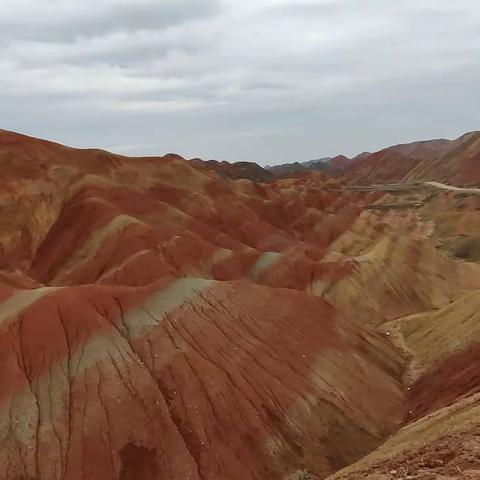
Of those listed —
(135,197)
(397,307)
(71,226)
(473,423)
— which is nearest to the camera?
(473,423)

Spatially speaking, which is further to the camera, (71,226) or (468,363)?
(71,226)

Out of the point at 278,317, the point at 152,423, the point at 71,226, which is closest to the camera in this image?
the point at 152,423

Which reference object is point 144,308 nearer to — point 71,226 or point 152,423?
point 152,423

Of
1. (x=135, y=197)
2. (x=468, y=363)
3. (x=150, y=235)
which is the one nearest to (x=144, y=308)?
(x=468, y=363)

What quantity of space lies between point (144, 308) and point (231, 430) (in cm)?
965

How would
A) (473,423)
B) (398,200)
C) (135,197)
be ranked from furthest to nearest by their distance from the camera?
1. (398,200)
2. (135,197)
3. (473,423)

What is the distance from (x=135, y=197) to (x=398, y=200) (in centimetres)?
9504

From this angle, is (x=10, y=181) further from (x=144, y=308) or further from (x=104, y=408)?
(x=104, y=408)

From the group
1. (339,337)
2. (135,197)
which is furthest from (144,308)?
(135,197)

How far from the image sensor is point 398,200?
161m

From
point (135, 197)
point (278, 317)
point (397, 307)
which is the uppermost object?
point (135, 197)

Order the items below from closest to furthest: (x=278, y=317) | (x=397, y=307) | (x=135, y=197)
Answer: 1. (x=278, y=317)
2. (x=397, y=307)
3. (x=135, y=197)

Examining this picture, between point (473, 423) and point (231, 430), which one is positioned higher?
point (473, 423)

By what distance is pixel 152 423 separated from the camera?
31234 millimetres
